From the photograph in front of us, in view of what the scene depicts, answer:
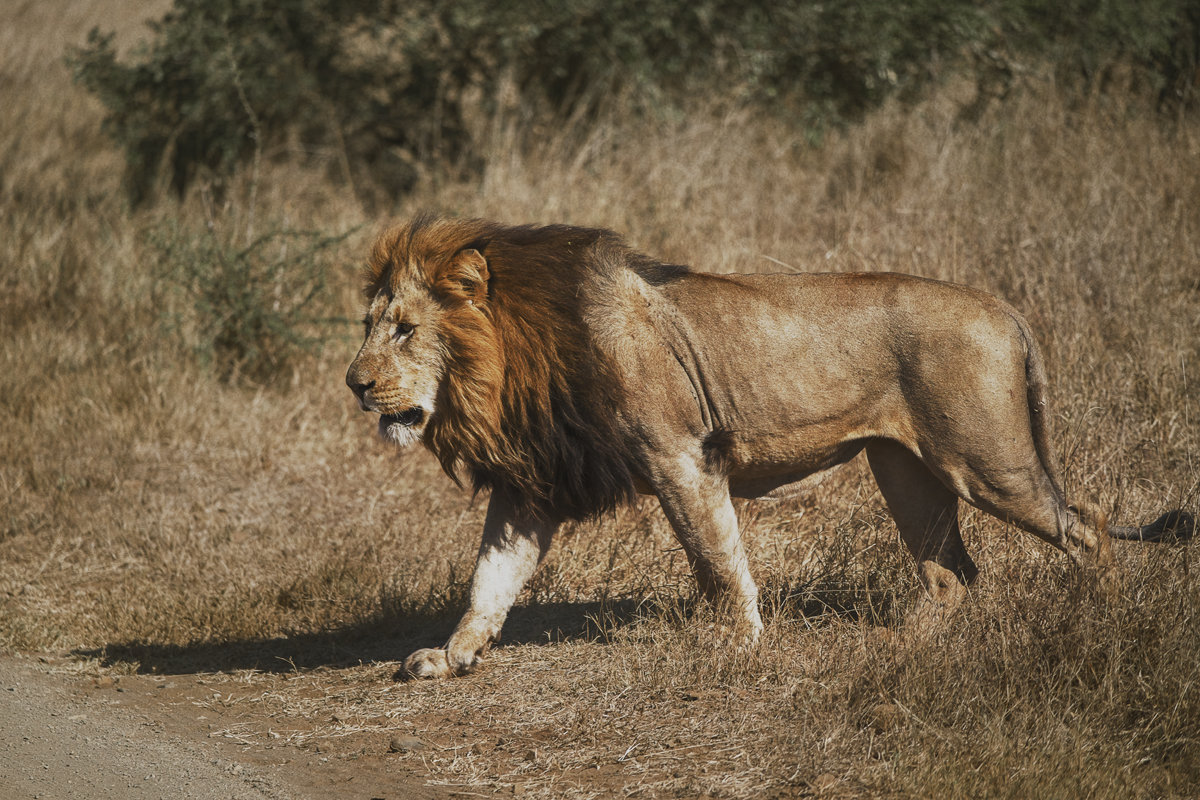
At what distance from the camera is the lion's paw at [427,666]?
13.3 feet

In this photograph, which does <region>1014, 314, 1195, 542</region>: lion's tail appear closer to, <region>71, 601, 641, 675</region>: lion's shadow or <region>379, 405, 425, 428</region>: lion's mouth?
<region>71, 601, 641, 675</region>: lion's shadow

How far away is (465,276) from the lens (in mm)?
3895

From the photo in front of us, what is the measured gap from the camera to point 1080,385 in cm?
Answer: 564

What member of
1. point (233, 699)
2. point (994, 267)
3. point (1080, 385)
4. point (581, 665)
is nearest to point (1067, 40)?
point (994, 267)

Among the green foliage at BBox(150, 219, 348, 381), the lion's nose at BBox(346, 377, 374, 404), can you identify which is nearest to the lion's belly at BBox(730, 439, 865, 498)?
the lion's nose at BBox(346, 377, 374, 404)

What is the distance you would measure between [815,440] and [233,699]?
7.61 ft

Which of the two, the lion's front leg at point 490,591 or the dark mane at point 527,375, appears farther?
the lion's front leg at point 490,591

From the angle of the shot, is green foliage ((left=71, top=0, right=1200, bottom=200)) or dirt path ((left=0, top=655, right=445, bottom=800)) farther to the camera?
green foliage ((left=71, top=0, right=1200, bottom=200))

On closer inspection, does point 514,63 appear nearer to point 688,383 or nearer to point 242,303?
point 242,303

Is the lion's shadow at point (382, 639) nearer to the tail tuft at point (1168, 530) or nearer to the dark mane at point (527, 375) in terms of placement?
the dark mane at point (527, 375)

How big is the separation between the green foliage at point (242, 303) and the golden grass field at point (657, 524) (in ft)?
0.55

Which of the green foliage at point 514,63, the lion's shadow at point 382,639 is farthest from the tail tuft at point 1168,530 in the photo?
the green foliage at point 514,63

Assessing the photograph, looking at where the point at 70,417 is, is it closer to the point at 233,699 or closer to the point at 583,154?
the point at 233,699

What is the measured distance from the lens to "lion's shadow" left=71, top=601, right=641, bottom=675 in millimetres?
4672
